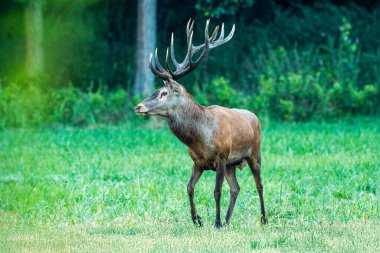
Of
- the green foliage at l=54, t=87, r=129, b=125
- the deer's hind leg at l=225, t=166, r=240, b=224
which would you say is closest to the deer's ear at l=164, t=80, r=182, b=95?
the deer's hind leg at l=225, t=166, r=240, b=224

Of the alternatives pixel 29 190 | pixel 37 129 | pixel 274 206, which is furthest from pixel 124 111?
pixel 274 206

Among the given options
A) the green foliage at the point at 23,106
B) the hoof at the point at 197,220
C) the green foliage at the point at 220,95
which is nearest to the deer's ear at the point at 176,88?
the hoof at the point at 197,220

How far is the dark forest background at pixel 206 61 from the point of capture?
21578 millimetres

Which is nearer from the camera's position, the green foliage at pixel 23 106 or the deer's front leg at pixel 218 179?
the deer's front leg at pixel 218 179

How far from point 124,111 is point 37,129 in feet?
7.87

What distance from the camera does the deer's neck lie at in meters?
9.37

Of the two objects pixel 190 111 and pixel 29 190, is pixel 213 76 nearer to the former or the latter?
pixel 29 190

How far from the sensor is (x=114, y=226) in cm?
958

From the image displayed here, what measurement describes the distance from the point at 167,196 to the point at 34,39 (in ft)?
40.6

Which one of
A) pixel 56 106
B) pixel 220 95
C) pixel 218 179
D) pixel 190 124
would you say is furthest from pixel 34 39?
pixel 218 179

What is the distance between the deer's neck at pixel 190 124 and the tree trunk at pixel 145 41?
507 inches

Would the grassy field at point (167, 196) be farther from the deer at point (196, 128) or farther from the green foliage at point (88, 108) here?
the green foliage at point (88, 108)

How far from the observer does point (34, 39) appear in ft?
75.3

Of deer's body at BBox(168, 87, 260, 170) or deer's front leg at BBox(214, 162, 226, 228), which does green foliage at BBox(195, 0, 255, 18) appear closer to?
deer's body at BBox(168, 87, 260, 170)
